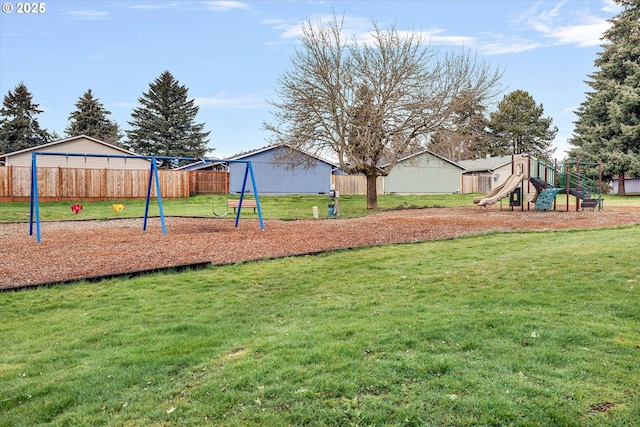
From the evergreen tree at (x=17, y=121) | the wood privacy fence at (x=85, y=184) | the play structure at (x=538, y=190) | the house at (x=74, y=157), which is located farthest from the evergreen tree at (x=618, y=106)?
the evergreen tree at (x=17, y=121)

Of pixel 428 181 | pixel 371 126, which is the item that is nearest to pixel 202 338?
pixel 371 126

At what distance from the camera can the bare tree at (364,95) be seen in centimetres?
2123

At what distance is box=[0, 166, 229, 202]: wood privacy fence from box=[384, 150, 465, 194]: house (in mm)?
18054

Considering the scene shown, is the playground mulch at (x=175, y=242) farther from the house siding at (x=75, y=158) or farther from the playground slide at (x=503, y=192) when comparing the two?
the house siding at (x=75, y=158)

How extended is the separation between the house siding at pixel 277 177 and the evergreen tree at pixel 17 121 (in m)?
29.4

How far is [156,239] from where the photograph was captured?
11.2 metres

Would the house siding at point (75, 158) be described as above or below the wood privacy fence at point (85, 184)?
above

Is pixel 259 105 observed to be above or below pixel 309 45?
below

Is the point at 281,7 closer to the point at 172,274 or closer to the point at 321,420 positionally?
the point at 172,274

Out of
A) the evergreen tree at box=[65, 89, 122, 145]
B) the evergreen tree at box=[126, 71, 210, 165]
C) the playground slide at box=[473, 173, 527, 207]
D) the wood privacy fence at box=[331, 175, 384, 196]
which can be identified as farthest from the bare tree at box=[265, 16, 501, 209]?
the evergreen tree at box=[65, 89, 122, 145]

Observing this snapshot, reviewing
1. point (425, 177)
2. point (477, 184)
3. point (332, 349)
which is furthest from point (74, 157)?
point (477, 184)

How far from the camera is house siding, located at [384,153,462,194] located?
1533 inches

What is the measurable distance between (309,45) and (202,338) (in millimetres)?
20257

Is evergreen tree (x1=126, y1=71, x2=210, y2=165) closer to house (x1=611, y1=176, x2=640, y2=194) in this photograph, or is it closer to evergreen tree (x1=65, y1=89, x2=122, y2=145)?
evergreen tree (x1=65, y1=89, x2=122, y2=145)
